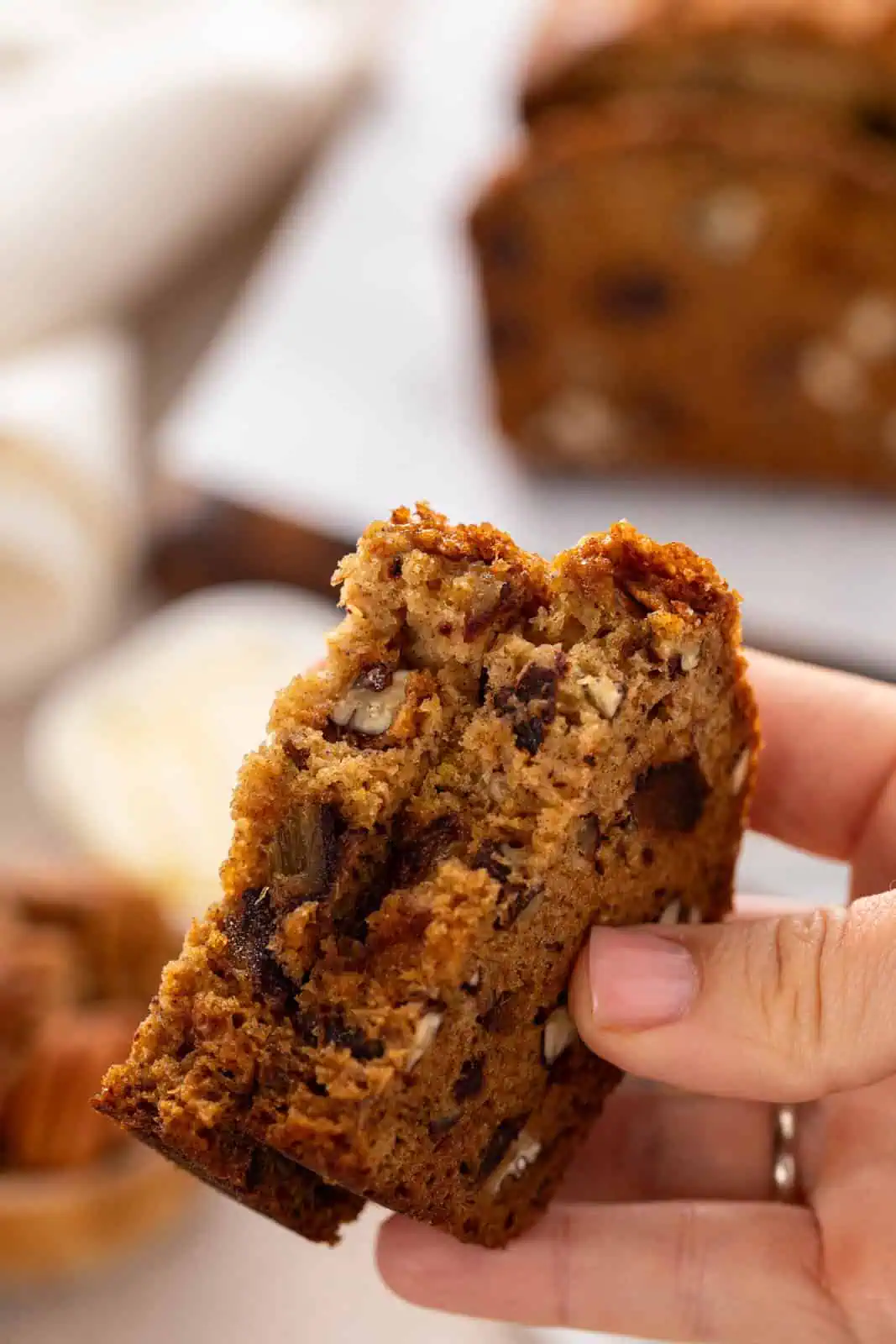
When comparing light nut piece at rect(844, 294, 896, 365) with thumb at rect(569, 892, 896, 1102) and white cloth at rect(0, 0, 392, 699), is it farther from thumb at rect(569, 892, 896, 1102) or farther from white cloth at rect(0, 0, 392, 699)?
thumb at rect(569, 892, 896, 1102)

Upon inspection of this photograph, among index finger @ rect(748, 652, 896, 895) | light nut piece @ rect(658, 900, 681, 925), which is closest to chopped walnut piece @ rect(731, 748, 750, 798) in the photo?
light nut piece @ rect(658, 900, 681, 925)

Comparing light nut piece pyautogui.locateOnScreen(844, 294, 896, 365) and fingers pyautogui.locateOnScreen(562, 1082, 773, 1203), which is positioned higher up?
light nut piece pyautogui.locateOnScreen(844, 294, 896, 365)

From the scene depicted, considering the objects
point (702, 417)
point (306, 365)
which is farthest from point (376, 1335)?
point (306, 365)

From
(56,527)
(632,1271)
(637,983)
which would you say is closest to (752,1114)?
(632,1271)

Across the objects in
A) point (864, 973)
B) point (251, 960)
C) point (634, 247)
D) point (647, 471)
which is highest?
point (634, 247)

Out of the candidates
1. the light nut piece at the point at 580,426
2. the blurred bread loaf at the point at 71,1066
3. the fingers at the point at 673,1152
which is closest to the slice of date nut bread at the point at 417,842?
the fingers at the point at 673,1152

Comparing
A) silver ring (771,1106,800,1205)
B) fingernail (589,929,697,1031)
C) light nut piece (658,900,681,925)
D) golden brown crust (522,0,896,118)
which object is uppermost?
golden brown crust (522,0,896,118)

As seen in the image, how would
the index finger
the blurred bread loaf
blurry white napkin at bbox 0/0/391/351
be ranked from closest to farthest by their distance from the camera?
the index finger → the blurred bread loaf → blurry white napkin at bbox 0/0/391/351

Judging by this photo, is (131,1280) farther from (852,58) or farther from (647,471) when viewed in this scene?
(852,58)
